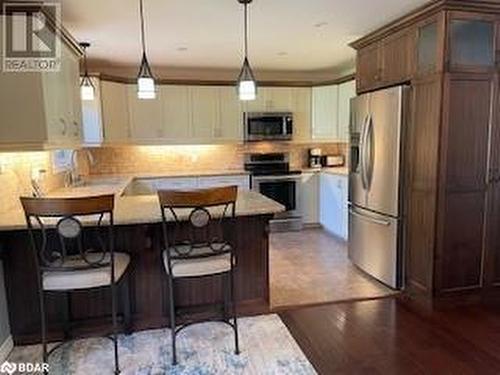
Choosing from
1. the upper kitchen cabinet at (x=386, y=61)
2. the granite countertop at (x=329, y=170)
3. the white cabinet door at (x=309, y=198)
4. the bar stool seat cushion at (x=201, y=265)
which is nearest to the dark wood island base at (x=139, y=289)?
the bar stool seat cushion at (x=201, y=265)

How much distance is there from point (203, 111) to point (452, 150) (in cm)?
360

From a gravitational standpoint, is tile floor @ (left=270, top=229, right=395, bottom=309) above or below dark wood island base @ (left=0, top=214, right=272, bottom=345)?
below

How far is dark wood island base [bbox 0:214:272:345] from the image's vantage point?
2.65 metres

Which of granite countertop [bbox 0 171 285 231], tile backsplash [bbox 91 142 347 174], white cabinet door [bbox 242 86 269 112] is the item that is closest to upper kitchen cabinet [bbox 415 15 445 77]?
granite countertop [bbox 0 171 285 231]

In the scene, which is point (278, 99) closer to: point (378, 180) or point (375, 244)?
point (378, 180)

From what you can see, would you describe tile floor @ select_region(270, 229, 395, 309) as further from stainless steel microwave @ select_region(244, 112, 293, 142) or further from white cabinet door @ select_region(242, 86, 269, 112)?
white cabinet door @ select_region(242, 86, 269, 112)

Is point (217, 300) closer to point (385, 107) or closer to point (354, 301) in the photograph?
point (354, 301)

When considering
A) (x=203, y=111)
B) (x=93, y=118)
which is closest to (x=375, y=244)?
(x=203, y=111)

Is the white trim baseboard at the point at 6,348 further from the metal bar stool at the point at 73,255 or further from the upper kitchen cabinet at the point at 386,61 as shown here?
the upper kitchen cabinet at the point at 386,61

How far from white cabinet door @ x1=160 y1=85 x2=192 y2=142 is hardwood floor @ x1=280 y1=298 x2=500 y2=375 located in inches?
133

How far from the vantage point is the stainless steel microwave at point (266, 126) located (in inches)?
227

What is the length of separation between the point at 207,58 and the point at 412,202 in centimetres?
302

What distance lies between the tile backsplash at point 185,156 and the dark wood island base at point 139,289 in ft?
10.5

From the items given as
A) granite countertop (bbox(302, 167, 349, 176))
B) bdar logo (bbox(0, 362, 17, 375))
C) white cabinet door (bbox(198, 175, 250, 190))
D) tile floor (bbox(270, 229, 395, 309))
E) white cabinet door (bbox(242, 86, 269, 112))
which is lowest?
bdar logo (bbox(0, 362, 17, 375))
